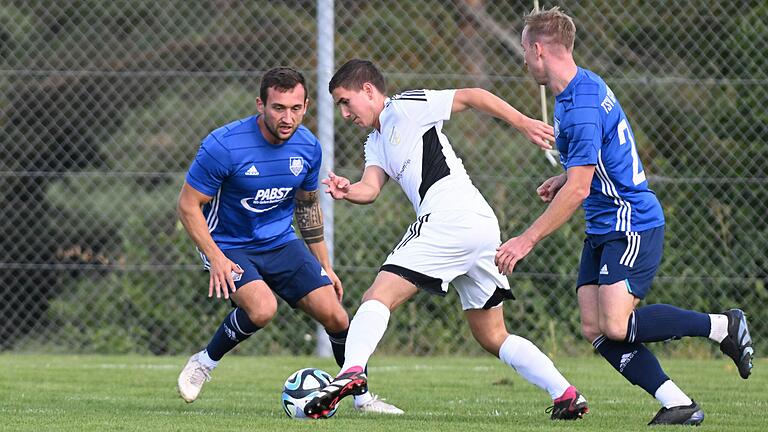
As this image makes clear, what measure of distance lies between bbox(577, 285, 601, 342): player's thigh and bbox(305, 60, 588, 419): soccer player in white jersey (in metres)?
0.24

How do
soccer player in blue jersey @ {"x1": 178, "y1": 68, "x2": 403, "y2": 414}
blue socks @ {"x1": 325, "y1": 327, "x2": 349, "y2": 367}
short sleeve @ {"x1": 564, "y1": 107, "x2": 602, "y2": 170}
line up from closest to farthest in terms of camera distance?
short sleeve @ {"x1": 564, "y1": 107, "x2": 602, "y2": 170} < soccer player in blue jersey @ {"x1": 178, "y1": 68, "x2": 403, "y2": 414} < blue socks @ {"x1": 325, "y1": 327, "x2": 349, "y2": 367}

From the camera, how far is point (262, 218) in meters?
6.61

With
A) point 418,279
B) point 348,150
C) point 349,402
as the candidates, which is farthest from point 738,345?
point 348,150

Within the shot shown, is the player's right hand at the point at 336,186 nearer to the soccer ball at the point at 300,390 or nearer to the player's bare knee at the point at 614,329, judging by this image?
the soccer ball at the point at 300,390

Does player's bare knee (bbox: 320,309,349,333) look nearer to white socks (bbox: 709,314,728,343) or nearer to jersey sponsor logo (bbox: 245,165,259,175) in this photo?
jersey sponsor logo (bbox: 245,165,259,175)

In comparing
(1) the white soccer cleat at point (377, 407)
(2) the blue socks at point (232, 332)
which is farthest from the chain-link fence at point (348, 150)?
(1) the white soccer cleat at point (377, 407)

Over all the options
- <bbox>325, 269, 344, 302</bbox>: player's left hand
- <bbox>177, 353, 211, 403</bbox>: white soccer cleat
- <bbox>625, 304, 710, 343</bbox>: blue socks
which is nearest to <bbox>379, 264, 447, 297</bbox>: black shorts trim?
<bbox>625, 304, 710, 343</bbox>: blue socks

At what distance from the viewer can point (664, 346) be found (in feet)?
34.9

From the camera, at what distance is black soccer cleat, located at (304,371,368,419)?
16.9ft

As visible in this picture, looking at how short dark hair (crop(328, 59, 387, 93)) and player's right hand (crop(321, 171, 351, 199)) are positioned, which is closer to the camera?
player's right hand (crop(321, 171, 351, 199))

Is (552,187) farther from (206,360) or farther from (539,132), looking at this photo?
(206,360)

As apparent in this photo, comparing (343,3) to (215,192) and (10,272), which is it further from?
(215,192)

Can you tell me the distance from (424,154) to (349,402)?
5.44 feet

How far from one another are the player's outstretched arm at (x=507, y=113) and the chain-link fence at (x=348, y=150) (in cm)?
473
